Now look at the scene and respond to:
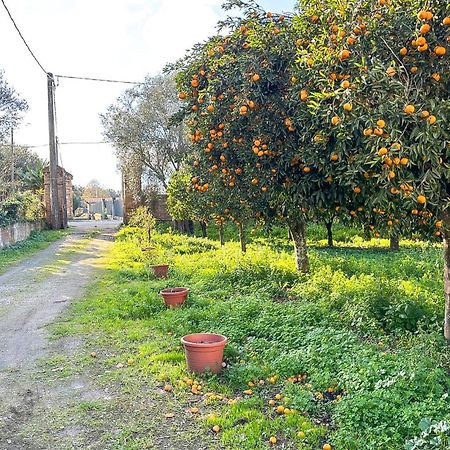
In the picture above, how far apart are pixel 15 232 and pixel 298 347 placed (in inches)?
587

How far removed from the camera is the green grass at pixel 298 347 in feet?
11.7

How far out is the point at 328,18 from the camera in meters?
4.20

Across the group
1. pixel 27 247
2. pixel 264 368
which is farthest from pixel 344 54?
pixel 27 247

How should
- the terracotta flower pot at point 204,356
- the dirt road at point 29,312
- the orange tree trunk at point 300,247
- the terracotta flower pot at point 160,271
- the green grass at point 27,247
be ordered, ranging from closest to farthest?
the dirt road at point 29,312 → the terracotta flower pot at point 204,356 → the orange tree trunk at point 300,247 → the terracotta flower pot at point 160,271 → the green grass at point 27,247

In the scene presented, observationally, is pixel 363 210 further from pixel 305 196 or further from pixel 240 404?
pixel 240 404

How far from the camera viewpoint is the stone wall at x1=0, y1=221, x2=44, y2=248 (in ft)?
52.3

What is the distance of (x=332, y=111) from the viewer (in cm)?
365

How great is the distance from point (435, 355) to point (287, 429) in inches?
67.4

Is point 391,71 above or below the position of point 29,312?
above

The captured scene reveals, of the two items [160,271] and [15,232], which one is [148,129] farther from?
[160,271]

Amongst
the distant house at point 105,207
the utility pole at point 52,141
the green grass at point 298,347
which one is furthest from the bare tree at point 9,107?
the distant house at point 105,207

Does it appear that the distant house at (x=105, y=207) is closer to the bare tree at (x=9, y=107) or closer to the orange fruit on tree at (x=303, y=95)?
the bare tree at (x=9, y=107)

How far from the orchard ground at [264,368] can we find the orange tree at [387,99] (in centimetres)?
148

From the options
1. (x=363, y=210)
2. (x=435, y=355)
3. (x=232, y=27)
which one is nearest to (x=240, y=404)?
(x=435, y=355)
